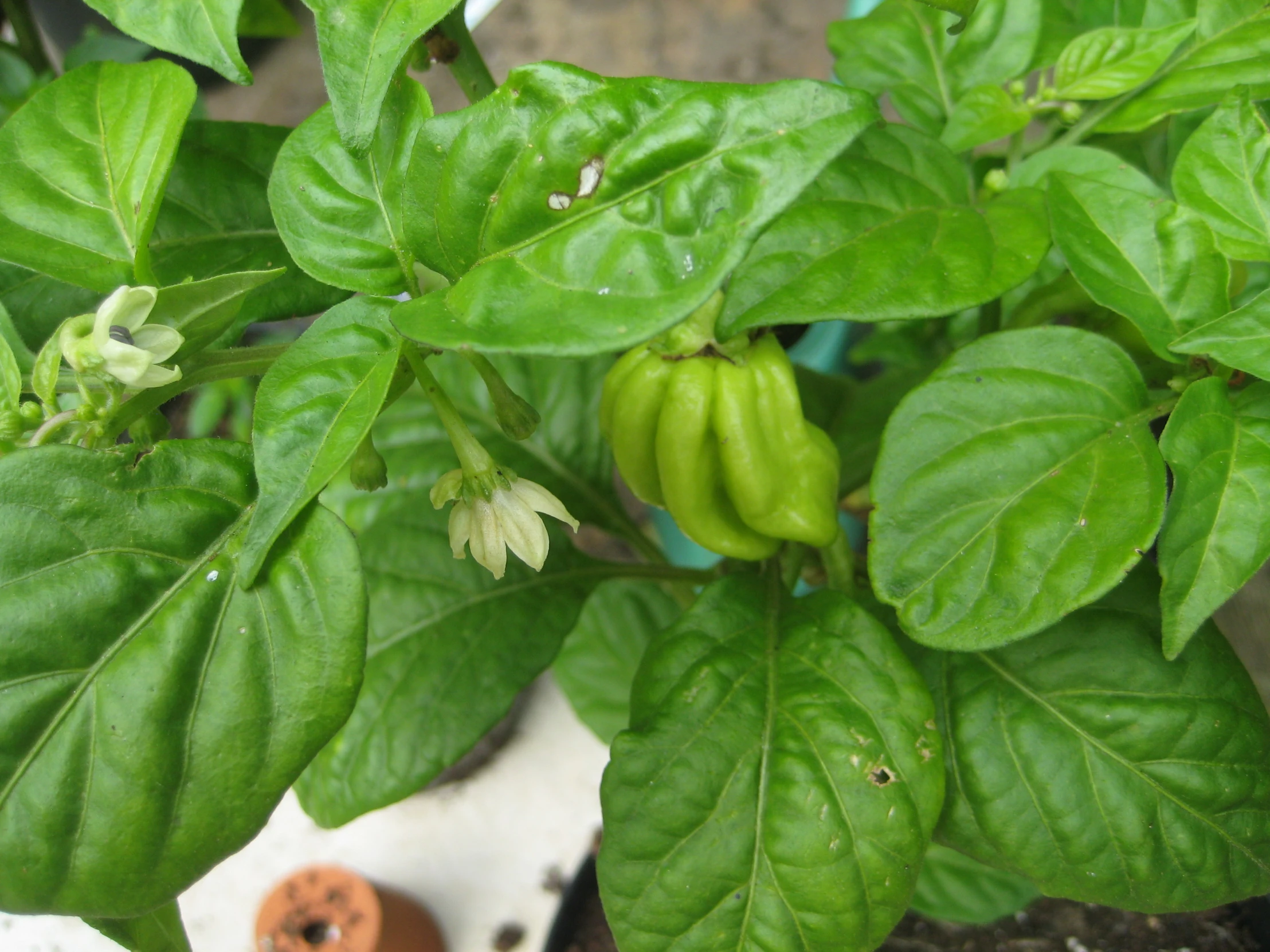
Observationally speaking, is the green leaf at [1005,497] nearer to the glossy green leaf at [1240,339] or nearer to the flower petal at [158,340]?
the glossy green leaf at [1240,339]

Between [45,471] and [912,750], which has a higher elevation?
[45,471]

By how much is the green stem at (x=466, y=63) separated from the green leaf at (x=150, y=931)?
51cm

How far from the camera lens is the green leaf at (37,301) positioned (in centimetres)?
59

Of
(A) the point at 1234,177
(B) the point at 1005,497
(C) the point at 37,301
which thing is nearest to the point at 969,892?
(B) the point at 1005,497

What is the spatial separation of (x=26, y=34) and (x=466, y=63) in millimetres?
517

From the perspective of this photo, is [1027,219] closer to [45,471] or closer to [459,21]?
[459,21]

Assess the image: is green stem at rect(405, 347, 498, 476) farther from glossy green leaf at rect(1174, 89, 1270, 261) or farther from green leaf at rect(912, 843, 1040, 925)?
green leaf at rect(912, 843, 1040, 925)

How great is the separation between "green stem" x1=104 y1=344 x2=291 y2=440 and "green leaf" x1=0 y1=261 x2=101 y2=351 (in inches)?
5.4

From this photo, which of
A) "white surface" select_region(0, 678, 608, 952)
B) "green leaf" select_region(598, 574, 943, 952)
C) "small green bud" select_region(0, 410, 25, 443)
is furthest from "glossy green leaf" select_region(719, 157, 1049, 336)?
"white surface" select_region(0, 678, 608, 952)

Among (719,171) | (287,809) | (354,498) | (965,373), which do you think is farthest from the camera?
(287,809)

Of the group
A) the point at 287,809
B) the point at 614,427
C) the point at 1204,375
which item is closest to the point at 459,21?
the point at 614,427

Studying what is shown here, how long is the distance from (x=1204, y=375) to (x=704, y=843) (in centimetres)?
40

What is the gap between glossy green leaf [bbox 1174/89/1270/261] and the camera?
0.52 metres

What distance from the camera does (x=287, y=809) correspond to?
129cm
